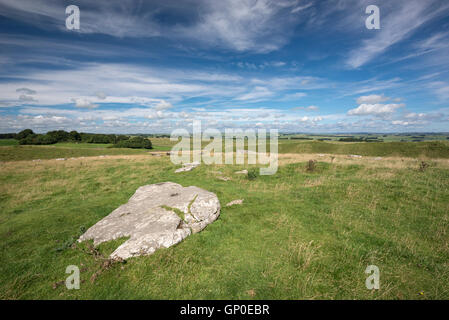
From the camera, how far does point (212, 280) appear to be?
17.9ft

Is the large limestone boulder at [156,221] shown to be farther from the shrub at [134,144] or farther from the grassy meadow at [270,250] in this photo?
the shrub at [134,144]

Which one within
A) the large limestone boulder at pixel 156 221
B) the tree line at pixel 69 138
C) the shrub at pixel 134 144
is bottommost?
the large limestone boulder at pixel 156 221

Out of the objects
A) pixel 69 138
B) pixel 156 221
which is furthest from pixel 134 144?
pixel 156 221

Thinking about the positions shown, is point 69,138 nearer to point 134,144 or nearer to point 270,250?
point 134,144

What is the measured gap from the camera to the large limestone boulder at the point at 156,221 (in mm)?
6730

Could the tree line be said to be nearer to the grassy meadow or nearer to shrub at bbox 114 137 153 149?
shrub at bbox 114 137 153 149

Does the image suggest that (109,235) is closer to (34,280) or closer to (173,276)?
(34,280)

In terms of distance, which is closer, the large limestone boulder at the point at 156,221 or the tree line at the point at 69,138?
the large limestone boulder at the point at 156,221

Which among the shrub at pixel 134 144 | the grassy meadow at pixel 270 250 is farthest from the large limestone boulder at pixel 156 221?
the shrub at pixel 134 144

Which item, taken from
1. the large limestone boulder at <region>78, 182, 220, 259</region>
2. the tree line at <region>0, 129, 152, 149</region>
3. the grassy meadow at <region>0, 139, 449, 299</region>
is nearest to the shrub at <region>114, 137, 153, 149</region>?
the tree line at <region>0, 129, 152, 149</region>

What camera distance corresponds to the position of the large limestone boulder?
6730mm

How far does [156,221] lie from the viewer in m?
7.98

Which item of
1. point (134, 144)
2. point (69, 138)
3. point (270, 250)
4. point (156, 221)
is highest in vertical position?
point (69, 138)
